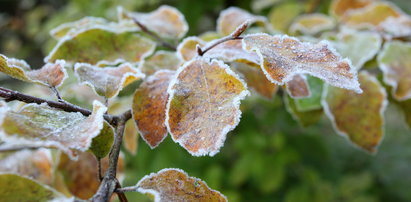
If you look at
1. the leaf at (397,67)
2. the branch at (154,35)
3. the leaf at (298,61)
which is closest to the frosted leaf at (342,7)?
the leaf at (397,67)

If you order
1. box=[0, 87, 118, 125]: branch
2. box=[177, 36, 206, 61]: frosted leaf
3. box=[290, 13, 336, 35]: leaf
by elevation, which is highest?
box=[0, 87, 118, 125]: branch

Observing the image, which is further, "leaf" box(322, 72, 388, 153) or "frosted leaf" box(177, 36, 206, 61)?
"leaf" box(322, 72, 388, 153)

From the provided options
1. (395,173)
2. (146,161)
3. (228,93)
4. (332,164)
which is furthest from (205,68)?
(395,173)

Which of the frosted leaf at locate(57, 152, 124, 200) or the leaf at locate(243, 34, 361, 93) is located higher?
the leaf at locate(243, 34, 361, 93)

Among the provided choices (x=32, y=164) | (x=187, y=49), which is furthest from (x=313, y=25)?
(x=32, y=164)

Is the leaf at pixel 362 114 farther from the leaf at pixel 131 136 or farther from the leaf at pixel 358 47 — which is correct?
the leaf at pixel 131 136

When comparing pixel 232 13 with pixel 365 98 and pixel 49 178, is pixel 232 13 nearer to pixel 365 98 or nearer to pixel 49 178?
pixel 365 98

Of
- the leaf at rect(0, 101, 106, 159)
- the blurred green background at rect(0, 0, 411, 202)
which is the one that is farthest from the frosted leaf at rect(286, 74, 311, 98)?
the blurred green background at rect(0, 0, 411, 202)

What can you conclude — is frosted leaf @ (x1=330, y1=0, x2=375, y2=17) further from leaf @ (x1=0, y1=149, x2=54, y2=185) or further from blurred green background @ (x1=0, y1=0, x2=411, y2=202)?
leaf @ (x1=0, y1=149, x2=54, y2=185)
